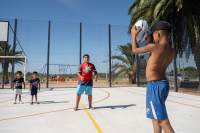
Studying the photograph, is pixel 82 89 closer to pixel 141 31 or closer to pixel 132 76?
pixel 141 31

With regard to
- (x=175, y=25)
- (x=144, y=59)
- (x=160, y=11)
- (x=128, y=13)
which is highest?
(x=128, y=13)

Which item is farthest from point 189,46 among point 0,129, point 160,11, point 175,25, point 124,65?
point 0,129

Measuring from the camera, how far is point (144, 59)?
11.7m

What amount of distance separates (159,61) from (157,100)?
0.48 meters

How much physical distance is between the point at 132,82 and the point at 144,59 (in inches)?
209

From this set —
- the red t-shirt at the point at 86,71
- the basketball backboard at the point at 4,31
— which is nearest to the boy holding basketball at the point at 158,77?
the red t-shirt at the point at 86,71

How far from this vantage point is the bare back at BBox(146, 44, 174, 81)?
1.61 metres

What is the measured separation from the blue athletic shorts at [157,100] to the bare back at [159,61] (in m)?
0.09

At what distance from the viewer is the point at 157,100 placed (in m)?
1.60

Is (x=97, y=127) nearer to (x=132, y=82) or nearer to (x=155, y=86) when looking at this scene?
(x=155, y=86)

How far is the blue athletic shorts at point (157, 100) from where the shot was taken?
1.58 meters

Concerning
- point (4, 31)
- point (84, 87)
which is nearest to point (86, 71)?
point (84, 87)

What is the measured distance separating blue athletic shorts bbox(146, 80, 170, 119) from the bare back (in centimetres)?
9

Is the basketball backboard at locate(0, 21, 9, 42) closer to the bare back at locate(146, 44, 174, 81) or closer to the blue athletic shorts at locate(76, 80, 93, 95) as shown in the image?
the blue athletic shorts at locate(76, 80, 93, 95)
